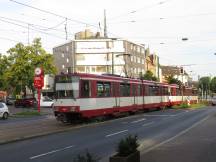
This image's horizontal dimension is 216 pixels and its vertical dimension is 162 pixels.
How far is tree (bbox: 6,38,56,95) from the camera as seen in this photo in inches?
2835

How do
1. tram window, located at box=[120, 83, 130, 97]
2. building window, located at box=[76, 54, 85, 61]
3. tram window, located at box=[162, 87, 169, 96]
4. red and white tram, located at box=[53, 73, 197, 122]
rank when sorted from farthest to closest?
1. building window, located at box=[76, 54, 85, 61]
2. tram window, located at box=[162, 87, 169, 96]
3. tram window, located at box=[120, 83, 130, 97]
4. red and white tram, located at box=[53, 73, 197, 122]

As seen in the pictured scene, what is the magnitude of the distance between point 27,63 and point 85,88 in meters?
45.6

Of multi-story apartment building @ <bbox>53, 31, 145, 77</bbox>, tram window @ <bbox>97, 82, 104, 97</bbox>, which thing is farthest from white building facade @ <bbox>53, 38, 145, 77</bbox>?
tram window @ <bbox>97, 82, 104, 97</bbox>

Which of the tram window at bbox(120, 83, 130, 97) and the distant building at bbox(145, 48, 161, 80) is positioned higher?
the distant building at bbox(145, 48, 161, 80)

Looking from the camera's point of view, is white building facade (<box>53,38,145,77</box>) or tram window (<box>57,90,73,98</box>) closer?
tram window (<box>57,90,73,98</box>)

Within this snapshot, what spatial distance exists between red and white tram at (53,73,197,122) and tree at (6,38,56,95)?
33.1 metres

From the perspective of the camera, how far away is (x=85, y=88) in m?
27.9

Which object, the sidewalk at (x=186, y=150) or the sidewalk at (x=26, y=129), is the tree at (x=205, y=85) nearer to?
the sidewalk at (x=26, y=129)

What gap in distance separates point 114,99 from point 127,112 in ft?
16.0

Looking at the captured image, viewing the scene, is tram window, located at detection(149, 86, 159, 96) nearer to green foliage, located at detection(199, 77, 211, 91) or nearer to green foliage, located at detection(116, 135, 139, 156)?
green foliage, located at detection(116, 135, 139, 156)

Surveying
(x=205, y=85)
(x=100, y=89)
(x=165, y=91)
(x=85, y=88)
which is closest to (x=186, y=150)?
(x=85, y=88)

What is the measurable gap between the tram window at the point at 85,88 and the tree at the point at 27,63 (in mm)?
44582

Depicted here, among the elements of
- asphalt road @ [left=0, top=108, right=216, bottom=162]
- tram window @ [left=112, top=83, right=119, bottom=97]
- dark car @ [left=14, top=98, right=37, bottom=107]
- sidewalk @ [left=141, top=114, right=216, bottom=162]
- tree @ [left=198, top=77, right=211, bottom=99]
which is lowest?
asphalt road @ [left=0, top=108, right=216, bottom=162]

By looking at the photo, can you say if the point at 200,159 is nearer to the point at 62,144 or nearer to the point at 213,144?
the point at 213,144
